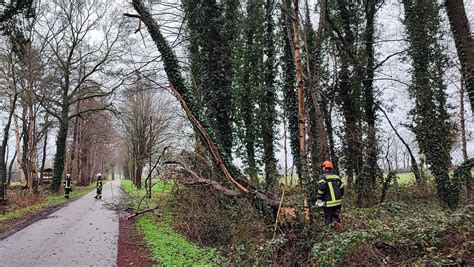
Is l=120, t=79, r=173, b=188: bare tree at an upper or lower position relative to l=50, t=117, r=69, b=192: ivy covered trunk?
upper

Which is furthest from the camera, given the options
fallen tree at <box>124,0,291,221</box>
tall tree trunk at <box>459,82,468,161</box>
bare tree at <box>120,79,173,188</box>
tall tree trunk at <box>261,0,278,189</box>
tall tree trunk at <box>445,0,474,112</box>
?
bare tree at <box>120,79,173,188</box>

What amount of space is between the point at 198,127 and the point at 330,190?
4174mm

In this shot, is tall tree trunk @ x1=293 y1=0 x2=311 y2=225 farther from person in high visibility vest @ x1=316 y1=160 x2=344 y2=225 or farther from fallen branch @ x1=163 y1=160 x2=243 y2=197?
fallen branch @ x1=163 y1=160 x2=243 y2=197

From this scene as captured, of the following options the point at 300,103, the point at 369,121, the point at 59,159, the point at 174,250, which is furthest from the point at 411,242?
the point at 59,159

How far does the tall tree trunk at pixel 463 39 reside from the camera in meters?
9.58

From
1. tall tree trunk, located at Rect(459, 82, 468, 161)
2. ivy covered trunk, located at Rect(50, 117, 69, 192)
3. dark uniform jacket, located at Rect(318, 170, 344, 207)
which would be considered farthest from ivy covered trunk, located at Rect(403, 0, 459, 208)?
Result: ivy covered trunk, located at Rect(50, 117, 69, 192)

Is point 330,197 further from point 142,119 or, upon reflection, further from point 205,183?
point 142,119

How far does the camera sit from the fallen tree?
8.92 metres

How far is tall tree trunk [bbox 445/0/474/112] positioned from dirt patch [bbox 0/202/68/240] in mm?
14602

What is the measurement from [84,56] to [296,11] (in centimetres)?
2549

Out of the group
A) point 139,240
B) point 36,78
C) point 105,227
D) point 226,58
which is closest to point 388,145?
point 226,58

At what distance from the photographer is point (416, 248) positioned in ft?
19.8

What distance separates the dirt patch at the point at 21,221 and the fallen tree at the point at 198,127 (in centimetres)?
684

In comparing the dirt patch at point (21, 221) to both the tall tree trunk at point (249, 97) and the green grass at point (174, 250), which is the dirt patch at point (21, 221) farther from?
the tall tree trunk at point (249, 97)
